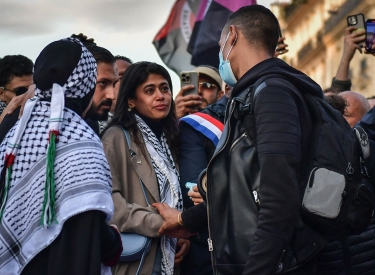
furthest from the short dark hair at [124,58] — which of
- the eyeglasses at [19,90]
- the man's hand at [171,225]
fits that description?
the man's hand at [171,225]

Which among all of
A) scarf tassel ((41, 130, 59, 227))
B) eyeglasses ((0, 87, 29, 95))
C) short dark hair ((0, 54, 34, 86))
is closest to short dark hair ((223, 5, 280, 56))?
scarf tassel ((41, 130, 59, 227))

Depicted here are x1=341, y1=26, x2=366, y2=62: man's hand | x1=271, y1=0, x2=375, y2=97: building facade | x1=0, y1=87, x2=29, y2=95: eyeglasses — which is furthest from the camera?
x1=271, y1=0, x2=375, y2=97: building facade

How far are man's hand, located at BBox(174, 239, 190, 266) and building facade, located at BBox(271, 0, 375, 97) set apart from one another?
69.7 feet

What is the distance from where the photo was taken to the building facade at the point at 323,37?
27.1 metres

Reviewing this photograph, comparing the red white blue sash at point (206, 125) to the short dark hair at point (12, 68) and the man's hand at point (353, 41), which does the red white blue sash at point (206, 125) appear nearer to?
the short dark hair at point (12, 68)

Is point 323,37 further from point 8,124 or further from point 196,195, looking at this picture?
point 8,124

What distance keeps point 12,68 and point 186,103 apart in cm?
153

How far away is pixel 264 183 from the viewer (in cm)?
342

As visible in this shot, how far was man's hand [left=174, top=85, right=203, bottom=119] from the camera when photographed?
18.6 feet

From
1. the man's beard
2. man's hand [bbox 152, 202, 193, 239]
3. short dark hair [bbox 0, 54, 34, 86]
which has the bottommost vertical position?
man's hand [bbox 152, 202, 193, 239]

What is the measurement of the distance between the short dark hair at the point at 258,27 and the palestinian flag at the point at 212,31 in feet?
17.2

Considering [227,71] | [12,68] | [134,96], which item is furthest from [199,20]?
[227,71]

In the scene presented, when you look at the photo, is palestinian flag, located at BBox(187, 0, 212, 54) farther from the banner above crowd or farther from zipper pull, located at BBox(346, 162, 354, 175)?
zipper pull, located at BBox(346, 162, 354, 175)

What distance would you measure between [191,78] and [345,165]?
7.57 ft
